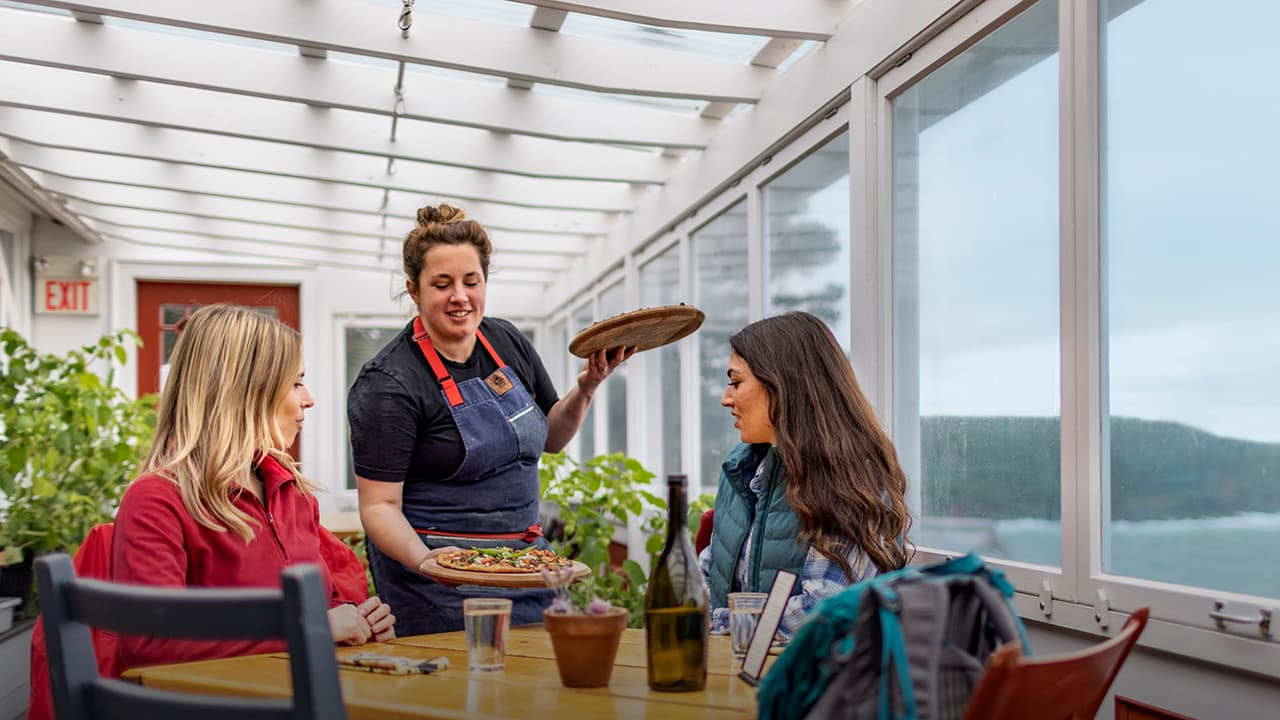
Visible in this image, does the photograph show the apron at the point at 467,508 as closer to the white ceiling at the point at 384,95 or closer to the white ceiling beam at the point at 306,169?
the white ceiling at the point at 384,95

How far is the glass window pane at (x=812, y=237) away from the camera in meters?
3.21

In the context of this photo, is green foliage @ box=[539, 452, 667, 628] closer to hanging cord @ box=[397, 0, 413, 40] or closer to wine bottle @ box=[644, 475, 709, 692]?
hanging cord @ box=[397, 0, 413, 40]

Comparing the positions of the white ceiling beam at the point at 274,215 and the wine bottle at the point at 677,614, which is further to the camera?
the white ceiling beam at the point at 274,215

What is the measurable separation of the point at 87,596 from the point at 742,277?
3.28 metres

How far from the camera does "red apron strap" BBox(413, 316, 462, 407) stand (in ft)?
8.18

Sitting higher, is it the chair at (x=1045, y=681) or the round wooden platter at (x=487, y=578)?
the chair at (x=1045, y=681)

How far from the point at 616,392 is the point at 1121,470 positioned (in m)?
5.12

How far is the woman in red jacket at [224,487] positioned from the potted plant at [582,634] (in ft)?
1.79

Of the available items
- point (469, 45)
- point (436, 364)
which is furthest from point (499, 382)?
point (469, 45)

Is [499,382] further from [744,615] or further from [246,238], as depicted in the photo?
[246,238]

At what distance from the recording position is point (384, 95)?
13.0 ft

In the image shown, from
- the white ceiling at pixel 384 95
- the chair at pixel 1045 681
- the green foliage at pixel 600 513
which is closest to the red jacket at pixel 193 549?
the chair at pixel 1045 681

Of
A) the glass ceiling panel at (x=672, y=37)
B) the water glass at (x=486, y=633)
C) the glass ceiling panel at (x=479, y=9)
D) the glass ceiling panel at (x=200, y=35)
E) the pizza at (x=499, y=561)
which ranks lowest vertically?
the water glass at (x=486, y=633)

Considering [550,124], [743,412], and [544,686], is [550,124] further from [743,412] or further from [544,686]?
[544,686]
